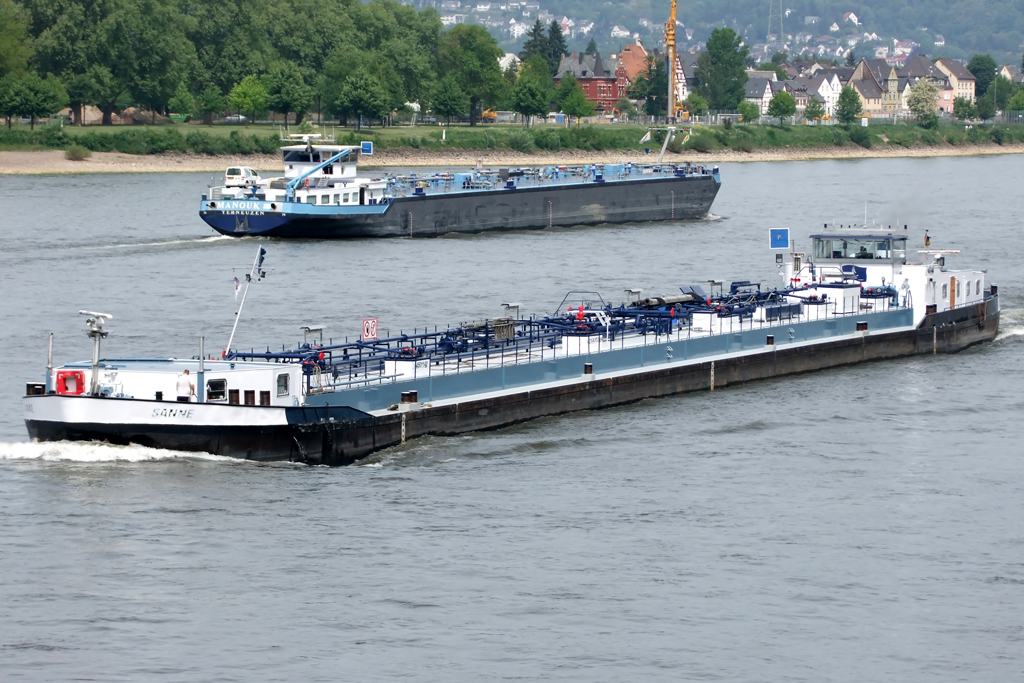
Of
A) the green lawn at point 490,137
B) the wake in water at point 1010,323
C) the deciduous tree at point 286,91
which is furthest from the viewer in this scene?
the deciduous tree at point 286,91

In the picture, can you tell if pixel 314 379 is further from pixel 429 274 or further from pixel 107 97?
pixel 107 97

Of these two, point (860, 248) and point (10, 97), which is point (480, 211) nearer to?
point (860, 248)

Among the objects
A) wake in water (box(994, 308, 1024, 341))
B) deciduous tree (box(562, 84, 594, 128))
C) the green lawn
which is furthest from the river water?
deciduous tree (box(562, 84, 594, 128))

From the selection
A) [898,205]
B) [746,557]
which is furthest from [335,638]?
[898,205]

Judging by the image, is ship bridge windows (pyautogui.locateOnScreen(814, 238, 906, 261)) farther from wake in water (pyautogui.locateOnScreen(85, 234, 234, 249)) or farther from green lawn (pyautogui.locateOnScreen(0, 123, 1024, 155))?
green lawn (pyautogui.locateOnScreen(0, 123, 1024, 155))

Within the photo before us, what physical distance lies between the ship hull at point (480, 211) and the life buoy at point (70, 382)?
46292mm

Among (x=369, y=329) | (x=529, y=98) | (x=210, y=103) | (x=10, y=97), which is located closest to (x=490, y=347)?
(x=369, y=329)

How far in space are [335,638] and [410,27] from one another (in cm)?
16615

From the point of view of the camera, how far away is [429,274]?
64.8 metres

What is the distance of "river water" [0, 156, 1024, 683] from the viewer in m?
23.0

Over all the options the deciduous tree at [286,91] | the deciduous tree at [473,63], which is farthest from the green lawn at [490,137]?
the deciduous tree at [473,63]

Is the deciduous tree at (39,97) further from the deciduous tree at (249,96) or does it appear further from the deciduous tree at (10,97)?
the deciduous tree at (249,96)

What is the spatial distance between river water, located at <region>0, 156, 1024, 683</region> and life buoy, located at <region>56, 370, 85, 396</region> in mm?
1110

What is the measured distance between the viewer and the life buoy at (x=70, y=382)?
1219 inches
